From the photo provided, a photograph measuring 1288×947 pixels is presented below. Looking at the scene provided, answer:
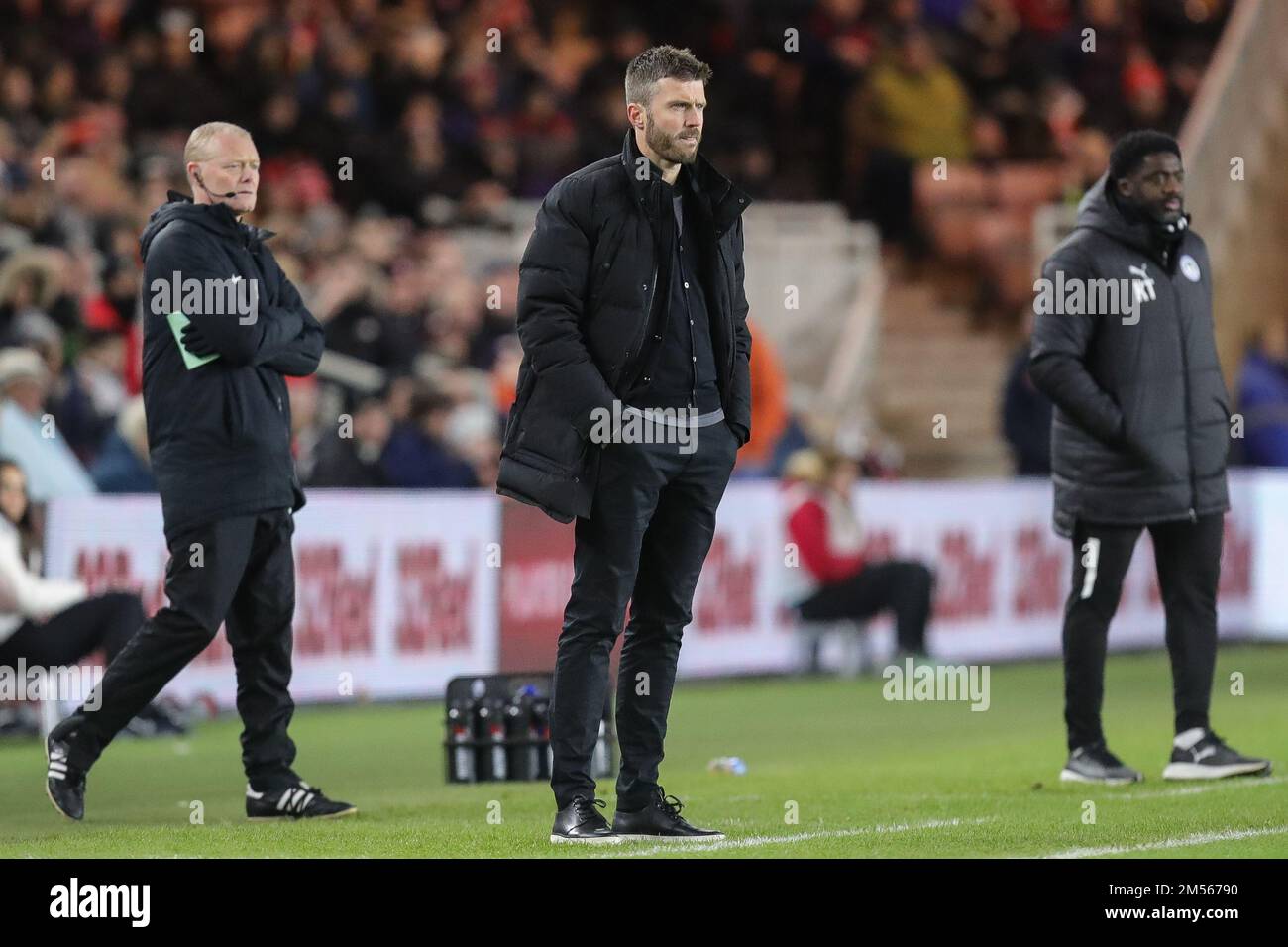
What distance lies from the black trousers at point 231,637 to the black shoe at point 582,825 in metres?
1.71

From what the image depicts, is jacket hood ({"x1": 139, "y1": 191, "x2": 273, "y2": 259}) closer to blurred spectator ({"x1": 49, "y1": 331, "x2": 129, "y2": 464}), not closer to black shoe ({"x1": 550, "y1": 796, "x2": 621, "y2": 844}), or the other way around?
black shoe ({"x1": 550, "y1": 796, "x2": 621, "y2": 844})

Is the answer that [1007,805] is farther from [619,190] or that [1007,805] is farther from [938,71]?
[938,71]

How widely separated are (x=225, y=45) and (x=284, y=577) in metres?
11.3

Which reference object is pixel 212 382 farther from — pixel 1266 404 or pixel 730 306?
pixel 1266 404

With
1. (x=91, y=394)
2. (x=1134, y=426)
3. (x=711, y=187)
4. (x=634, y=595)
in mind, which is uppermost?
(x=711, y=187)

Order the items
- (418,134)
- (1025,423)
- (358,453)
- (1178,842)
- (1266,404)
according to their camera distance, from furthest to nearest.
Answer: (1266,404), (418,134), (1025,423), (358,453), (1178,842)

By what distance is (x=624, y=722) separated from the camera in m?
8.28

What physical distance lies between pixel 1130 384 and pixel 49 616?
19.3 ft

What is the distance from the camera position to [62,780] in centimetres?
920

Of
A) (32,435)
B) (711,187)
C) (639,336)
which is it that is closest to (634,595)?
(639,336)

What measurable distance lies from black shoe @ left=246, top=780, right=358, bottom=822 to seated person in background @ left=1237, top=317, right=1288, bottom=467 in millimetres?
13575

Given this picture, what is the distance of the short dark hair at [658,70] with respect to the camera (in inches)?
313

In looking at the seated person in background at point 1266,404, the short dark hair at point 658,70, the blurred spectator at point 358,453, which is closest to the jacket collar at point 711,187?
the short dark hair at point 658,70
